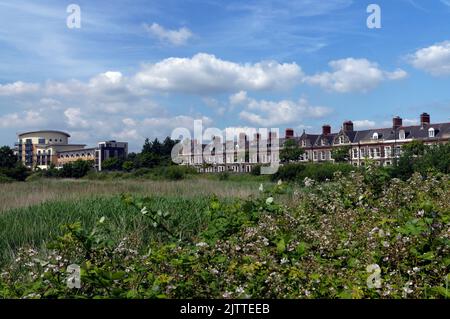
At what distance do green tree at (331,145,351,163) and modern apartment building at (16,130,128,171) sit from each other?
84.1 ft

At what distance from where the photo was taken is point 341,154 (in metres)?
62.4

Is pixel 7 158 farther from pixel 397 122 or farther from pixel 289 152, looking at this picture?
pixel 397 122

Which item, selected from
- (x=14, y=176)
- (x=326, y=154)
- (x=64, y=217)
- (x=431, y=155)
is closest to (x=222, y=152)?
(x=14, y=176)

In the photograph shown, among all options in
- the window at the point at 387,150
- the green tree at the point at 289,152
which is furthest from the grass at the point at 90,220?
the window at the point at 387,150

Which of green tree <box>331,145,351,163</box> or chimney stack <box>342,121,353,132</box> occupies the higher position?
chimney stack <box>342,121,353,132</box>

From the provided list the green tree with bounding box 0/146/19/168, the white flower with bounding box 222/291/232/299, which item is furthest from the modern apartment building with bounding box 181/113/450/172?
the white flower with bounding box 222/291/232/299

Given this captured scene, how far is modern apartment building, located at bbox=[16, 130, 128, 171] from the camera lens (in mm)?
56531

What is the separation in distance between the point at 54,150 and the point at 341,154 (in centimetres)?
3491

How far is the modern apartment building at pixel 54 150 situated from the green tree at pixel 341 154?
25.6 m

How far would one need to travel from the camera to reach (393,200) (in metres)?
7.75

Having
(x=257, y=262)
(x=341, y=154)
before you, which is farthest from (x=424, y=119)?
(x=257, y=262)

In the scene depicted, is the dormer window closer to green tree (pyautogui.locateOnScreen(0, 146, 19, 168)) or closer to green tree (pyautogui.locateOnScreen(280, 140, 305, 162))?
green tree (pyautogui.locateOnScreen(280, 140, 305, 162))
